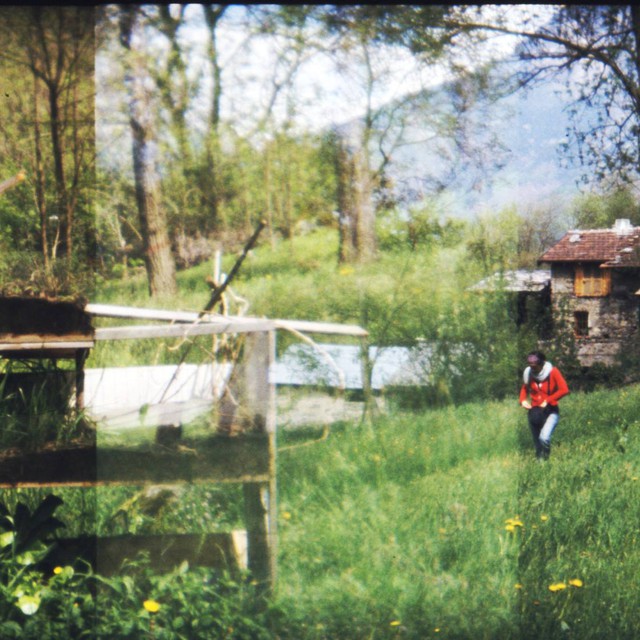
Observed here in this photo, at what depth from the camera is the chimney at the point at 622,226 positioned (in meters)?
4.12

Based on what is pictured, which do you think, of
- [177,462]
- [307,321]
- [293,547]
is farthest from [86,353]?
[293,547]

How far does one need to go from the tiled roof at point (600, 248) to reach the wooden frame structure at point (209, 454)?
3.04 ft

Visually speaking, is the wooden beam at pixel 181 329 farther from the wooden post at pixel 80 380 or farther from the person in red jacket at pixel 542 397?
the person in red jacket at pixel 542 397

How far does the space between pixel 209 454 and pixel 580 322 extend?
1.69 meters

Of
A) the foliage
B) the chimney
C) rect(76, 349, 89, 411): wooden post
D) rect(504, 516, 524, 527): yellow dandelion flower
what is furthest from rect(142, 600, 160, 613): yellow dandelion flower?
the chimney

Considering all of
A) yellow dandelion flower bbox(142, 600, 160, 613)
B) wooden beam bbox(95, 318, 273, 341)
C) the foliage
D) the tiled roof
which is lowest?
yellow dandelion flower bbox(142, 600, 160, 613)

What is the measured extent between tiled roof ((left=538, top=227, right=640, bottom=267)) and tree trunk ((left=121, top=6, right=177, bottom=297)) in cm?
163

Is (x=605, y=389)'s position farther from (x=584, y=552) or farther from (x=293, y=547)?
(x=293, y=547)

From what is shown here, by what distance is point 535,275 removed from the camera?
4.07 meters

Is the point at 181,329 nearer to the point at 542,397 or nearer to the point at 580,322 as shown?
the point at 542,397

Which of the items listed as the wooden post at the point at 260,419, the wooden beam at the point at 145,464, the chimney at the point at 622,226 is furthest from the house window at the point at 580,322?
the wooden beam at the point at 145,464

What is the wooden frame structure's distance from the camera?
157 inches

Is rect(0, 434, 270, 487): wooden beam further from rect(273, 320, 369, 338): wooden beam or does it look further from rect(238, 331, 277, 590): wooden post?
rect(273, 320, 369, 338): wooden beam

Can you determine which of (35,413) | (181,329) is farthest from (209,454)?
(35,413)
